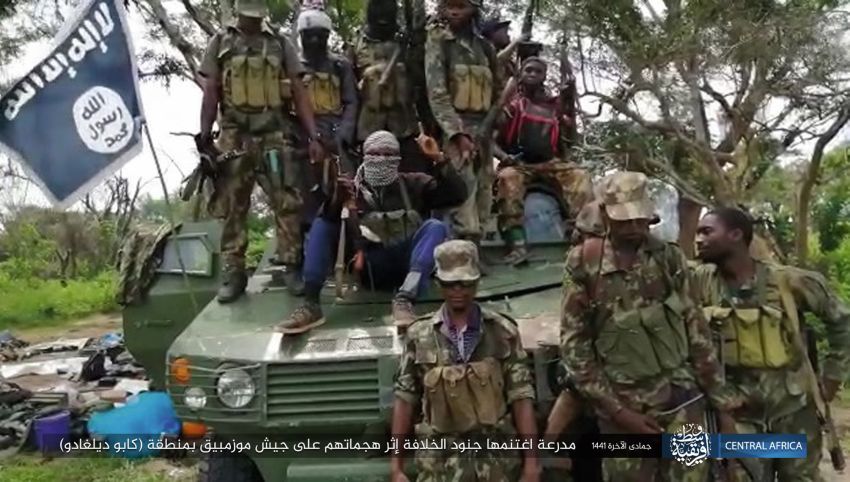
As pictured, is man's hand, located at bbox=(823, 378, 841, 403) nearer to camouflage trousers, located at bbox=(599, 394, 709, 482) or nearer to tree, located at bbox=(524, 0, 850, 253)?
camouflage trousers, located at bbox=(599, 394, 709, 482)

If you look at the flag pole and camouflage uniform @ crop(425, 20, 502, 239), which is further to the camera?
camouflage uniform @ crop(425, 20, 502, 239)

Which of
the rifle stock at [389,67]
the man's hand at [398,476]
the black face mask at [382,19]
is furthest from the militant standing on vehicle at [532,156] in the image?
the man's hand at [398,476]

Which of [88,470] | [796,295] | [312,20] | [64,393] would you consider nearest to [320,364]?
[796,295]

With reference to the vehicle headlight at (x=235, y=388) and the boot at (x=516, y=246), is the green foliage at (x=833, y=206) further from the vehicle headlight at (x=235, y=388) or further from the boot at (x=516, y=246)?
the vehicle headlight at (x=235, y=388)

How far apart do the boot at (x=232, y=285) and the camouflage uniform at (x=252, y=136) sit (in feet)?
0.15

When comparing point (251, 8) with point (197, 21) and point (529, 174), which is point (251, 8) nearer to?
point (529, 174)

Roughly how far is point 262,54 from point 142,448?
113 inches

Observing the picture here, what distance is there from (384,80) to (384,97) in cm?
10

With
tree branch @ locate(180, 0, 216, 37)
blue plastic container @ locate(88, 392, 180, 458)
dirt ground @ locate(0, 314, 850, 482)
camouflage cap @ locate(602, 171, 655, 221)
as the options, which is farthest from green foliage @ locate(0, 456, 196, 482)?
tree branch @ locate(180, 0, 216, 37)

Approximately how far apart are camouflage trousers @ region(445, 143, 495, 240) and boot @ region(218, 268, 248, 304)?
1.08 m

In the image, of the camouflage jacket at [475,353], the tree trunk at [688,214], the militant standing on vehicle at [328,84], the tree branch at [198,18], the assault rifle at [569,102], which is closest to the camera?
the camouflage jacket at [475,353]

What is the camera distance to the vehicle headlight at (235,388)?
4145mm

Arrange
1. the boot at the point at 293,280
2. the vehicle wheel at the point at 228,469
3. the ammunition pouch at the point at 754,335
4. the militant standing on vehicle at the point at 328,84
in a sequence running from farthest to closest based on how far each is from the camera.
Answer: the militant standing on vehicle at the point at 328,84, the boot at the point at 293,280, the vehicle wheel at the point at 228,469, the ammunition pouch at the point at 754,335

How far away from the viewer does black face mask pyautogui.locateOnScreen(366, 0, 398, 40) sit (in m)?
5.91
